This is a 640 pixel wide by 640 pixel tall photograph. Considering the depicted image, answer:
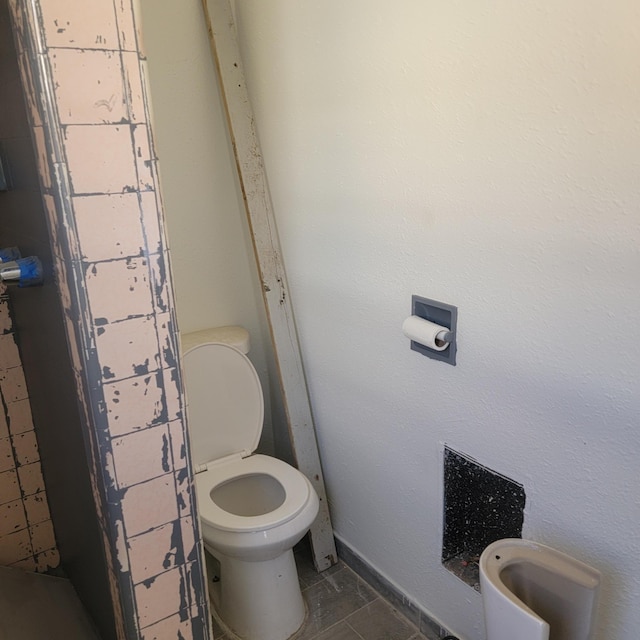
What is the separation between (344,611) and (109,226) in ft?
4.87

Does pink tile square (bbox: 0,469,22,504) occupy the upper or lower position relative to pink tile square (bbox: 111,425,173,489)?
lower

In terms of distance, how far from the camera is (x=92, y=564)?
137 centimetres

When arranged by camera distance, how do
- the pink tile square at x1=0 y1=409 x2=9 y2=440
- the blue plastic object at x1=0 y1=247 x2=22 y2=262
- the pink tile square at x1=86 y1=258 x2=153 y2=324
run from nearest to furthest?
1. the pink tile square at x1=86 y1=258 x2=153 y2=324
2. the blue plastic object at x1=0 y1=247 x2=22 y2=262
3. the pink tile square at x1=0 y1=409 x2=9 y2=440

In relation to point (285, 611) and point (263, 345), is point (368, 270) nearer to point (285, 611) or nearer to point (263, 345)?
point (263, 345)

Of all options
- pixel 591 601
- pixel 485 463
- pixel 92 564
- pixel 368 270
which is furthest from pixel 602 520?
pixel 92 564

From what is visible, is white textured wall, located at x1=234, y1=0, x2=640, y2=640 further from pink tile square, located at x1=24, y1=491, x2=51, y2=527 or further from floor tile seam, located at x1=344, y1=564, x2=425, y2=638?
pink tile square, located at x1=24, y1=491, x2=51, y2=527

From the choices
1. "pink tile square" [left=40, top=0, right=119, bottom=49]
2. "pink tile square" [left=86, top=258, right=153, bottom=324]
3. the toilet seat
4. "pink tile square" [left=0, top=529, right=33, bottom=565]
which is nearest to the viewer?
"pink tile square" [left=40, top=0, right=119, bottom=49]

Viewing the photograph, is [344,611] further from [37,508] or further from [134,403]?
[134,403]

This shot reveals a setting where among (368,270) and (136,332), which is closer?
(136,332)

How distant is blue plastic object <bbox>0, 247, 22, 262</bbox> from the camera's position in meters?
1.30

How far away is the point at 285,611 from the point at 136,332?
1.20m

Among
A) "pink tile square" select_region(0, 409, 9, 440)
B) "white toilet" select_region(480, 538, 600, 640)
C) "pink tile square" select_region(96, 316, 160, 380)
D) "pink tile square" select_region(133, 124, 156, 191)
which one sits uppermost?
"pink tile square" select_region(133, 124, 156, 191)

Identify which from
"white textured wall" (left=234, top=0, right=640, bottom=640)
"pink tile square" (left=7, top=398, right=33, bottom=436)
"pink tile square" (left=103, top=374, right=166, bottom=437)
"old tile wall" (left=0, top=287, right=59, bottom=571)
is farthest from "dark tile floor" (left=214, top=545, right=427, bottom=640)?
"pink tile square" (left=103, top=374, right=166, bottom=437)

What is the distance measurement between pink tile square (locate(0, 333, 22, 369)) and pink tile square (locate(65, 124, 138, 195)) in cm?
96
